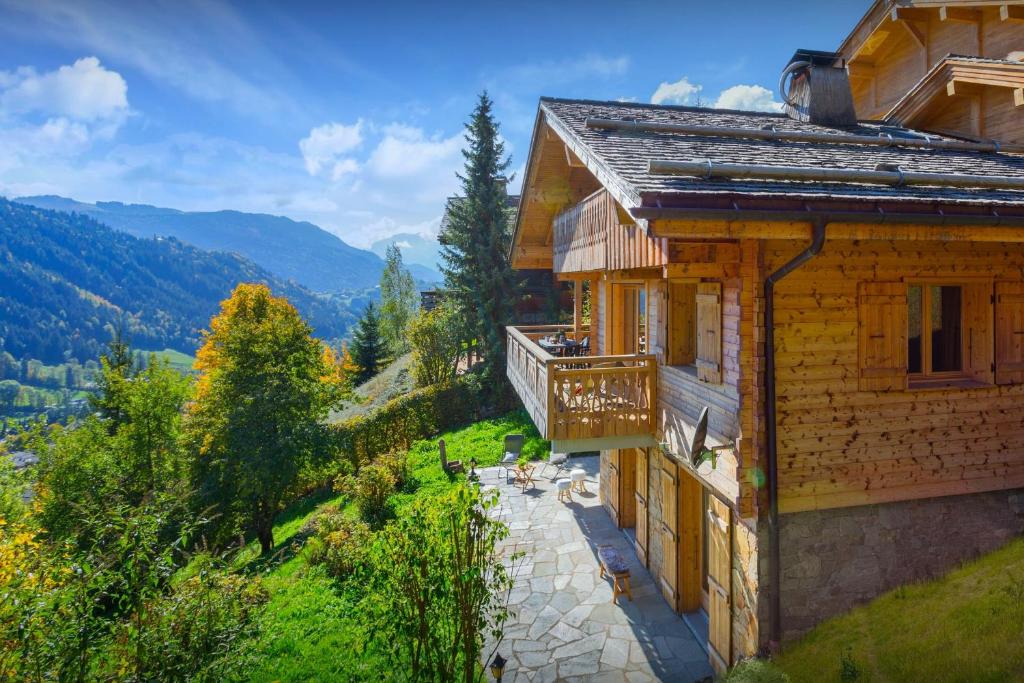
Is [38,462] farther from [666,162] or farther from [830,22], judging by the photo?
[830,22]

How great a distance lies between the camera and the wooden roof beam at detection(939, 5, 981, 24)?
11.4 meters

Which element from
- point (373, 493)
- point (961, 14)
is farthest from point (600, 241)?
point (961, 14)

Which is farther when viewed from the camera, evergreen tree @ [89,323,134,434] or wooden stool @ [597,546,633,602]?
evergreen tree @ [89,323,134,434]

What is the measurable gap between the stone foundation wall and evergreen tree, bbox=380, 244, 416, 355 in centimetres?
3511

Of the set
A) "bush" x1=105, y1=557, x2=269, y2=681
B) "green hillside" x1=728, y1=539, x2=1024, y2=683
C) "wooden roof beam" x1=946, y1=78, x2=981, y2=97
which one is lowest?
"green hillside" x1=728, y1=539, x2=1024, y2=683

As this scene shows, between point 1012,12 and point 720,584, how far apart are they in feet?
41.7

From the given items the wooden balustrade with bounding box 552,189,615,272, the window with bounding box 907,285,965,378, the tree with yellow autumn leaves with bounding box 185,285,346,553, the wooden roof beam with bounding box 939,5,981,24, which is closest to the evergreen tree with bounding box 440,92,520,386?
the tree with yellow autumn leaves with bounding box 185,285,346,553

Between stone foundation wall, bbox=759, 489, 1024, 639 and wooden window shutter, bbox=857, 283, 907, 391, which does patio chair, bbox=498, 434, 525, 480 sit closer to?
stone foundation wall, bbox=759, 489, 1024, 639

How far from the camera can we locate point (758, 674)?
5.58 m

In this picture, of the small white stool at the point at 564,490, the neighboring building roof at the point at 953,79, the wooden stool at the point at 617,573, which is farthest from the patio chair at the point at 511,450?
the neighboring building roof at the point at 953,79

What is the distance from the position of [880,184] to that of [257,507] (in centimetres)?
1761

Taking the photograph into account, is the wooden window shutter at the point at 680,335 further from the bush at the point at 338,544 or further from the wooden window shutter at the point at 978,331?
the bush at the point at 338,544

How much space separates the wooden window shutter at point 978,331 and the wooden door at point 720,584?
150 inches

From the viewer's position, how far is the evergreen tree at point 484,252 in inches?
947
